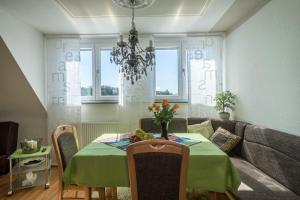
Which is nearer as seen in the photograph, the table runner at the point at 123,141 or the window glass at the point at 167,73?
the table runner at the point at 123,141

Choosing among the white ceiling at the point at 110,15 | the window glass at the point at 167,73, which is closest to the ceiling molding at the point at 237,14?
the white ceiling at the point at 110,15

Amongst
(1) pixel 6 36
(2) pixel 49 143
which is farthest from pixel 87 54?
(2) pixel 49 143

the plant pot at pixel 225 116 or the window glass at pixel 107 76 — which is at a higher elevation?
the window glass at pixel 107 76

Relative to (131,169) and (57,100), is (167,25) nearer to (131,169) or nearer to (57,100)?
(57,100)

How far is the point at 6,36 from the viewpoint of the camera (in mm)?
2746

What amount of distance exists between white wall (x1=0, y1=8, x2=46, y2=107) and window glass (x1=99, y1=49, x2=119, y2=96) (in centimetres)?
103

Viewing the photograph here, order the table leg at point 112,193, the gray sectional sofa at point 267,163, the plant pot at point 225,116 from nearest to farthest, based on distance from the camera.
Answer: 1. the gray sectional sofa at point 267,163
2. the table leg at point 112,193
3. the plant pot at point 225,116

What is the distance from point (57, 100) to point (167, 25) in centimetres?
228

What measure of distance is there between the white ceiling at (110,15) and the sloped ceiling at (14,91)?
62 cm

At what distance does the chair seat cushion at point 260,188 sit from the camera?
5.59ft

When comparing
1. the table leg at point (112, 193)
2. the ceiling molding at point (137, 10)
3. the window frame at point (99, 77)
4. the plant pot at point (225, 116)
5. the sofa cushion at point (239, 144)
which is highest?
the ceiling molding at point (137, 10)

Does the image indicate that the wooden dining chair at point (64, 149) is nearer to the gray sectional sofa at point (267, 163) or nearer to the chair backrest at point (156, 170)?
the chair backrest at point (156, 170)

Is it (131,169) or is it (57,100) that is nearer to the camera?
(131,169)

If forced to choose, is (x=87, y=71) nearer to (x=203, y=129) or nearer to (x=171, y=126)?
(x=171, y=126)
